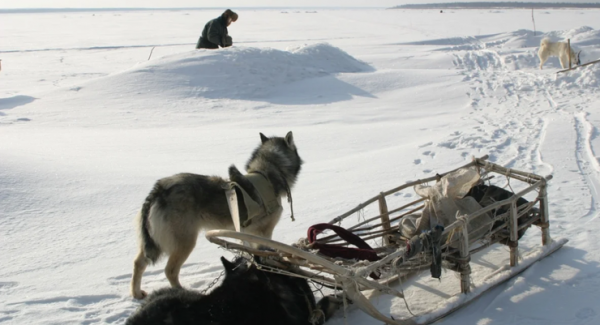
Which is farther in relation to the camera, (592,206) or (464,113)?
(464,113)

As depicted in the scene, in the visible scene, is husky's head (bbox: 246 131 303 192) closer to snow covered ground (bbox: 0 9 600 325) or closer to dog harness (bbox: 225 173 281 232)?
dog harness (bbox: 225 173 281 232)

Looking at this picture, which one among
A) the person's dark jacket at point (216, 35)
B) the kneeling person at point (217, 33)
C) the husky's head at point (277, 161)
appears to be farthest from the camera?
the person's dark jacket at point (216, 35)

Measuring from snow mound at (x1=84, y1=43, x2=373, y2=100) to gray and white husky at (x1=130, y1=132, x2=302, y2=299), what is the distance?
27.9 ft

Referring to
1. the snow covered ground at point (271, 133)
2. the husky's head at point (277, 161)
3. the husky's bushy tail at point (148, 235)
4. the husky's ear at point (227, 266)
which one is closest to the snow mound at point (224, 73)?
the snow covered ground at point (271, 133)

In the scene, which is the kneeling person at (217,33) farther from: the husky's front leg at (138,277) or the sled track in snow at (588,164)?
the husky's front leg at (138,277)

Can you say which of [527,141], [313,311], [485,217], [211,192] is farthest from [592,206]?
[211,192]

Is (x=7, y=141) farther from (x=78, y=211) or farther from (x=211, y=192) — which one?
(x=211, y=192)

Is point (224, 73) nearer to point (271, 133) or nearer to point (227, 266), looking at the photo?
point (271, 133)

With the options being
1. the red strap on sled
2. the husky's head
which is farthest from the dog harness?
the red strap on sled

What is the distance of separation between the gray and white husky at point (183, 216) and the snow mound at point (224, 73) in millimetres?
8499

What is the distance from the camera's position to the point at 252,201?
351 centimetres

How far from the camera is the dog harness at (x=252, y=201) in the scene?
3389 millimetres

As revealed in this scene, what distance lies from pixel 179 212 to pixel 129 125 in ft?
22.0

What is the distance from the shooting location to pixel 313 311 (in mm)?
2941
